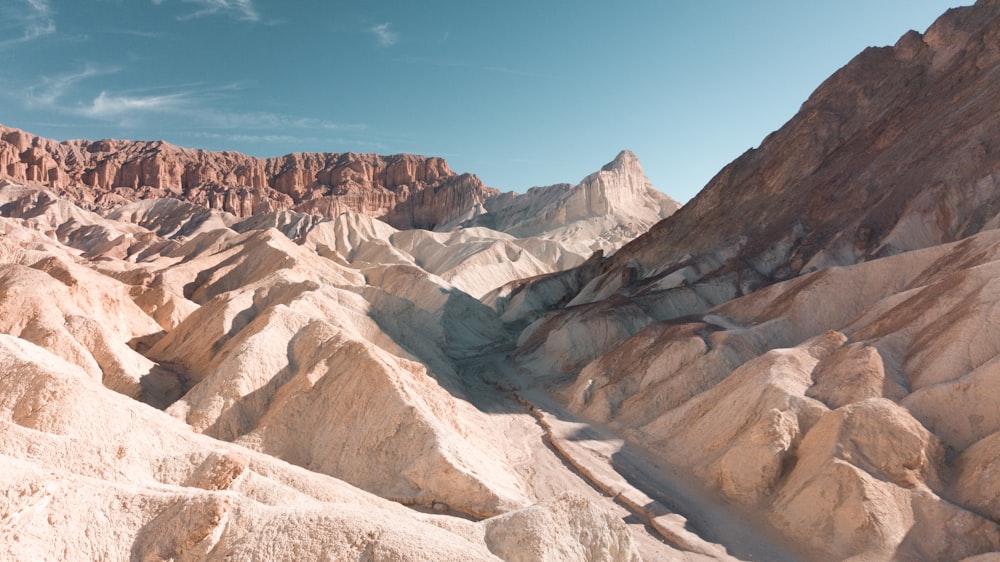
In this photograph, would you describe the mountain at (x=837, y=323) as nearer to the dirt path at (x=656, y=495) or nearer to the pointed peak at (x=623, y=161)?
the dirt path at (x=656, y=495)

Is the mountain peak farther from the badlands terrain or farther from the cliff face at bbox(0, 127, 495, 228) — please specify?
the badlands terrain

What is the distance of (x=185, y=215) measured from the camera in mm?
121375

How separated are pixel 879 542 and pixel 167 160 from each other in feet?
532

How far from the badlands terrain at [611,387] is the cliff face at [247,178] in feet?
284

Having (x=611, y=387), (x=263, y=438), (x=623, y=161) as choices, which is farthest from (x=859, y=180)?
(x=623, y=161)

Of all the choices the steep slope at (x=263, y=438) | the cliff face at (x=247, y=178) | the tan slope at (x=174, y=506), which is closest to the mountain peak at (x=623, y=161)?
the cliff face at (x=247, y=178)

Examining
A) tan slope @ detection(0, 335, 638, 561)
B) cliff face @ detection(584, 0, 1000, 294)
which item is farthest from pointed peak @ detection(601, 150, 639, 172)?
tan slope @ detection(0, 335, 638, 561)

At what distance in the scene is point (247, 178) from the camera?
160 metres

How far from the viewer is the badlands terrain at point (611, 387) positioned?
39.1ft

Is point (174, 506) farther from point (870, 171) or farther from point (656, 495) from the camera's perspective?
point (870, 171)

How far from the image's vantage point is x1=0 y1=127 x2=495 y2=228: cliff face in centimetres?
13812

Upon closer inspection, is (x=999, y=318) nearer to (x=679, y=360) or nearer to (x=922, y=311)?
(x=922, y=311)

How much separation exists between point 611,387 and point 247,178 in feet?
478

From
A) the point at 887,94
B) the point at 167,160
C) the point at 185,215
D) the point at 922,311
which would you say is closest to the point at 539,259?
the point at 887,94
